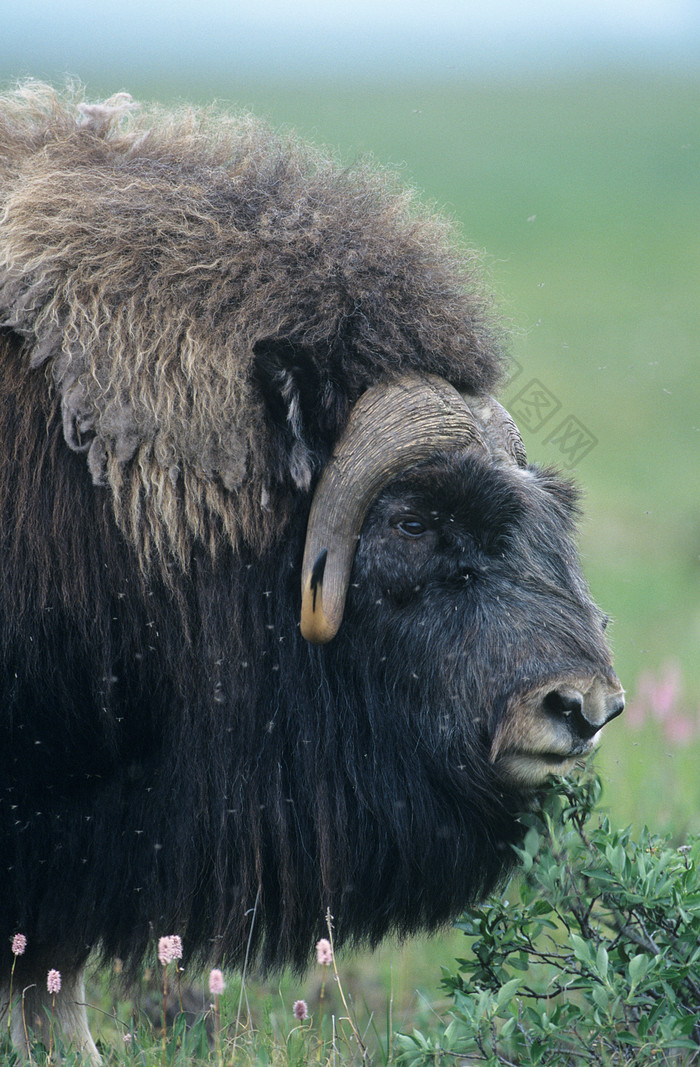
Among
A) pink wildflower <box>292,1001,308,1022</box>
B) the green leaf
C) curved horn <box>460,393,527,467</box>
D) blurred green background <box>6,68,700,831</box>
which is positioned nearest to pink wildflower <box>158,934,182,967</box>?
pink wildflower <box>292,1001,308,1022</box>

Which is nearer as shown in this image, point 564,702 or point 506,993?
point 506,993

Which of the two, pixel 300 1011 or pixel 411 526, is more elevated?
pixel 411 526

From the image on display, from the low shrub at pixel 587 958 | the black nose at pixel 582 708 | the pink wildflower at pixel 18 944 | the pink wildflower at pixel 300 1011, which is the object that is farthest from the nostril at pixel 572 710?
the pink wildflower at pixel 18 944

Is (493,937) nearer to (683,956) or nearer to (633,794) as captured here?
(683,956)

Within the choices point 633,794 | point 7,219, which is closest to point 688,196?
point 633,794

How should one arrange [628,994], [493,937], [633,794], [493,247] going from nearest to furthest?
[628,994]
[493,937]
[633,794]
[493,247]

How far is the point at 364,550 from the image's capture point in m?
2.31

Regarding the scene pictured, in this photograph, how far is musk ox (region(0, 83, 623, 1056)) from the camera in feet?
7.43

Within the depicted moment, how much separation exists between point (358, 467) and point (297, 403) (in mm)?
170

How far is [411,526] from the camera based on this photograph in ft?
7.62

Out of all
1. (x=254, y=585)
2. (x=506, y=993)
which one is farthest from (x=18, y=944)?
(x=506, y=993)

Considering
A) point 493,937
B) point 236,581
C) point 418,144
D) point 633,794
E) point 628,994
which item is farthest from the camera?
point 418,144

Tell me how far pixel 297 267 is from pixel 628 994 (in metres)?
1.47

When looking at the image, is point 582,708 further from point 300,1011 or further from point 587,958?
point 300,1011
